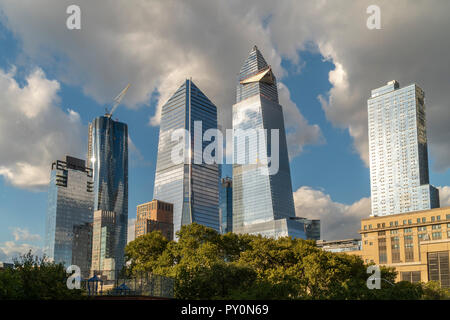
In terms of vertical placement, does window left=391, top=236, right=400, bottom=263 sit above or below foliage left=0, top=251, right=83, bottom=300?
above

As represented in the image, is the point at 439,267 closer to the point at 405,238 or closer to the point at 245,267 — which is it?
the point at 405,238

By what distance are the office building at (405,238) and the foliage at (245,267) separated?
5060cm

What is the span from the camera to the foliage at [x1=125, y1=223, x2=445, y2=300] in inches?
3152

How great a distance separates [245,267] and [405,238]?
105 metres

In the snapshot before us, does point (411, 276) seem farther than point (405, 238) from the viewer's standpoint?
No

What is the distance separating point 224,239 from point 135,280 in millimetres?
53176

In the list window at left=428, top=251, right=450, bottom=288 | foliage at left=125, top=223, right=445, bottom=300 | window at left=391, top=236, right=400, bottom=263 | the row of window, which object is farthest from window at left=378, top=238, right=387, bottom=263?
foliage at left=125, top=223, right=445, bottom=300

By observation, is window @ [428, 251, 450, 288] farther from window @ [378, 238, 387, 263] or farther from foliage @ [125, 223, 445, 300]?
foliage @ [125, 223, 445, 300]

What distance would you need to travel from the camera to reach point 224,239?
116m

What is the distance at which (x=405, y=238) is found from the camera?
176 m

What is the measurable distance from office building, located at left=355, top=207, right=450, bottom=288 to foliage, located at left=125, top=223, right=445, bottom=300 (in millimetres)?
50602

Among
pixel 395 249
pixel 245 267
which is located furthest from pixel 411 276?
pixel 245 267

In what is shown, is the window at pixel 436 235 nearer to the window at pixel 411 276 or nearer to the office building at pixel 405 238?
the office building at pixel 405 238
